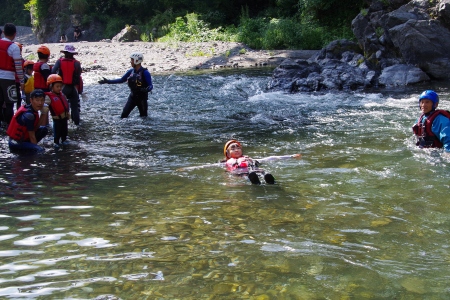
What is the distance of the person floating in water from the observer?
698 cm

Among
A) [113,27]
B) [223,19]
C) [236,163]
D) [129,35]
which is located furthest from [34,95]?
[113,27]

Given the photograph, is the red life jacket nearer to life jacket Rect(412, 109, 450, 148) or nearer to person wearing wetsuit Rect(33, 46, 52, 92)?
life jacket Rect(412, 109, 450, 148)

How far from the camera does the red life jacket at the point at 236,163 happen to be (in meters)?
6.84

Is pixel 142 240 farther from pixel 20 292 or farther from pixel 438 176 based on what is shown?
pixel 438 176

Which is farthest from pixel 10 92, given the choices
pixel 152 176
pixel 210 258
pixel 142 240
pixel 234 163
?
pixel 210 258

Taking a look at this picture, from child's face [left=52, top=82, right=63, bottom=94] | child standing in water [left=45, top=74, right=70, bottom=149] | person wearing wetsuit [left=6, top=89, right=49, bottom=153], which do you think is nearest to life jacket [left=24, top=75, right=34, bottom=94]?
child standing in water [left=45, top=74, right=70, bottom=149]

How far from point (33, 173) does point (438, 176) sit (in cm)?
570

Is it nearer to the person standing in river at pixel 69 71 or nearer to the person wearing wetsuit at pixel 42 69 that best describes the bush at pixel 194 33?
the person standing in river at pixel 69 71

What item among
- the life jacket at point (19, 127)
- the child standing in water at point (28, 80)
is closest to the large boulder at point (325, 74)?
the child standing in water at point (28, 80)

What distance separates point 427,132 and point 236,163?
2.99 metres

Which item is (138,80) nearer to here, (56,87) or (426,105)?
(56,87)

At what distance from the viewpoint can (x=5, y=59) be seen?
9375 mm

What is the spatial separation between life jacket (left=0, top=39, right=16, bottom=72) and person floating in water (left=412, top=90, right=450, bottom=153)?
7.54 metres

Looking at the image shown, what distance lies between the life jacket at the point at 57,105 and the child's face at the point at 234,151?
342 cm
